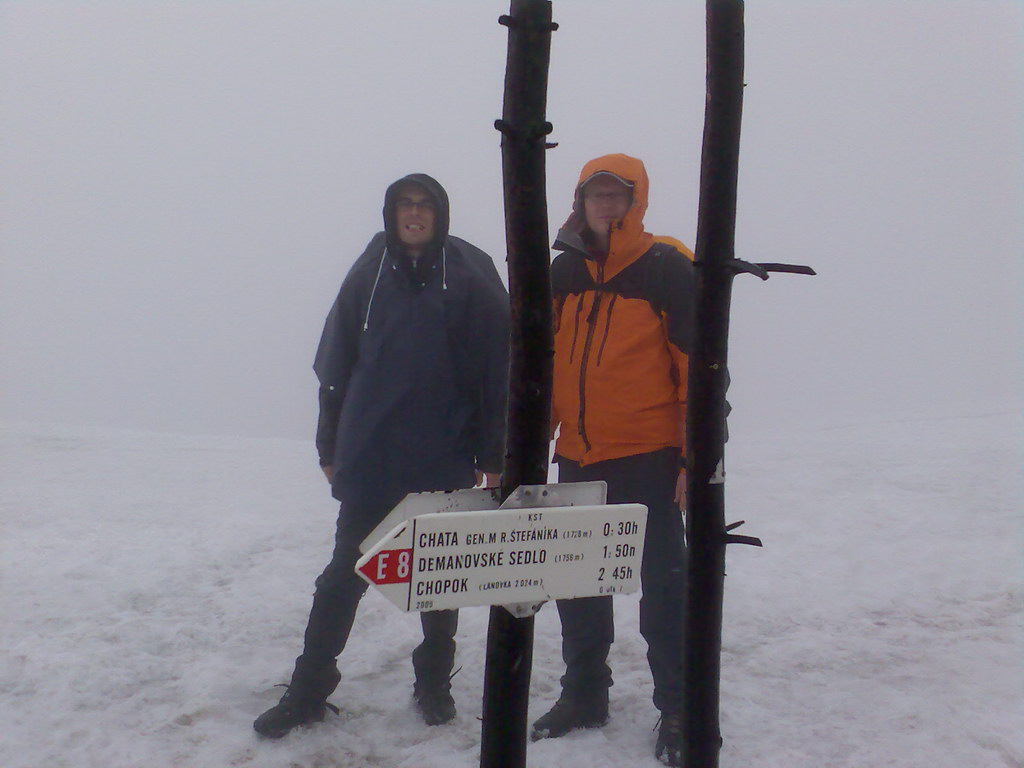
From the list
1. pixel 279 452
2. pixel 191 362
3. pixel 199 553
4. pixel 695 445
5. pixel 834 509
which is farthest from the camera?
pixel 191 362

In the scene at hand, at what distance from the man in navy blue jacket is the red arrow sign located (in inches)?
67.5

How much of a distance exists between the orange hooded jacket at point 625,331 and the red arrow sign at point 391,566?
165 centimetres

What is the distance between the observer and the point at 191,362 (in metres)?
98.0

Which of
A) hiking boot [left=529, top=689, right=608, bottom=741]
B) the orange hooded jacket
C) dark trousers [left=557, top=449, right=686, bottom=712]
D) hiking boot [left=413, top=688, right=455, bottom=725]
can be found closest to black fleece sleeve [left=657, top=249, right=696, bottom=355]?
the orange hooded jacket

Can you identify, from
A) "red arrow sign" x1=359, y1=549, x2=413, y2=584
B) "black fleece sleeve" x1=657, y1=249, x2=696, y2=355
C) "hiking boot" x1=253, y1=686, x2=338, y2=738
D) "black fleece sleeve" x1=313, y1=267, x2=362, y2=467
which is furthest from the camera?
"black fleece sleeve" x1=313, y1=267, x2=362, y2=467

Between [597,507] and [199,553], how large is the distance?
441 cm

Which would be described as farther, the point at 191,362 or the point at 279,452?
the point at 191,362

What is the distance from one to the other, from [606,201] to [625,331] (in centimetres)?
47

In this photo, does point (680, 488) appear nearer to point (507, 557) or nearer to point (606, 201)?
point (606, 201)

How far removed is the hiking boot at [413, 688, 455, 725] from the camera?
3383 millimetres

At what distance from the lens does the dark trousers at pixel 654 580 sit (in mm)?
3168

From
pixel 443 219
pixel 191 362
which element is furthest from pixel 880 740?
pixel 191 362

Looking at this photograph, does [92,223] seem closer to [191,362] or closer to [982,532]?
[191,362]

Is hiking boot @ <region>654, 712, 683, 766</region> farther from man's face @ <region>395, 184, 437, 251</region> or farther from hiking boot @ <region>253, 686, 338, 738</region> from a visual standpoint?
man's face @ <region>395, 184, 437, 251</region>
